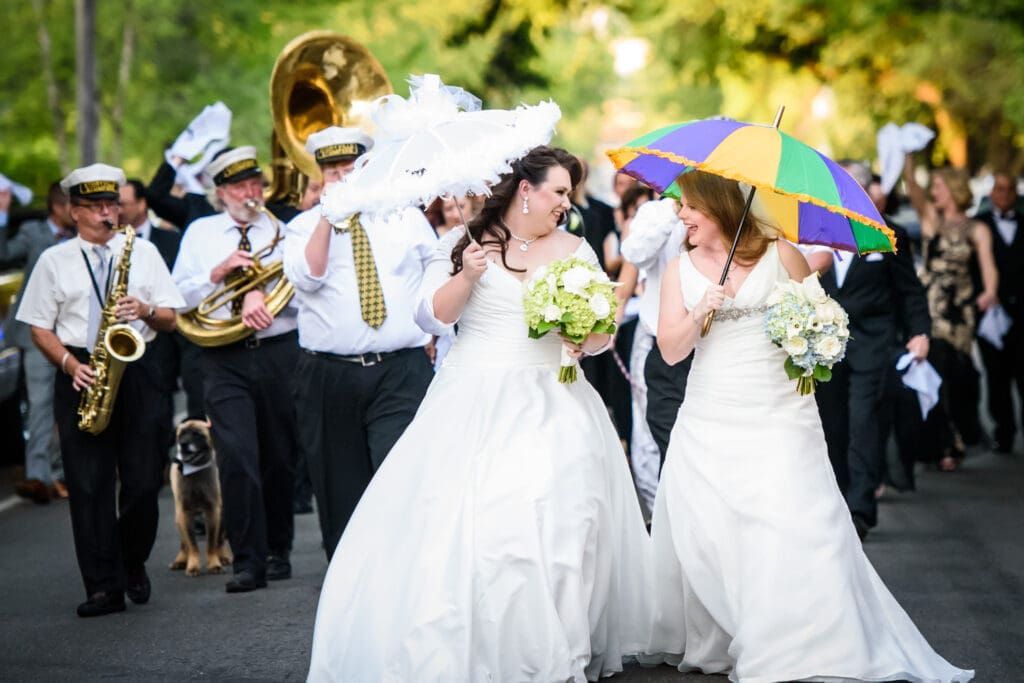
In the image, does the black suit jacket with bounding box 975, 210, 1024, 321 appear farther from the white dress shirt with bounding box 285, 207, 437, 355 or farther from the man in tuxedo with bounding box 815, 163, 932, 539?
the white dress shirt with bounding box 285, 207, 437, 355

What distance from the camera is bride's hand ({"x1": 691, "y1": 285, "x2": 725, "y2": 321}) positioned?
6.80m

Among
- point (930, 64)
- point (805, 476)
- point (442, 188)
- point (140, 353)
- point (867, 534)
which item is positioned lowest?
point (867, 534)

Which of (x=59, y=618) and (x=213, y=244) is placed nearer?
(x=59, y=618)

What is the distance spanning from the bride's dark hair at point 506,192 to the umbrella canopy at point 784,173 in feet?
0.79

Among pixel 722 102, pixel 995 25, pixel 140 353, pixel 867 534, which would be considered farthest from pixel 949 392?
pixel 722 102

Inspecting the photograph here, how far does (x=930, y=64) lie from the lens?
27.3m

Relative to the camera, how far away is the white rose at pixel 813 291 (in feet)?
22.6

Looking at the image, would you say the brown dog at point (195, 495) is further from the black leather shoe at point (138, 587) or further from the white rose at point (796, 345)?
the white rose at point (796, 345)

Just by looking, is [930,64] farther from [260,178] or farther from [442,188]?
[442,188]

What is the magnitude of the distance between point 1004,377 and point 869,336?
4.92 metres

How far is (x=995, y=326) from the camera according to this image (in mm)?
15438

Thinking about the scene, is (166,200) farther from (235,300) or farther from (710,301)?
(710,301)

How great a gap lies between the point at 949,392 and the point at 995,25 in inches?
426

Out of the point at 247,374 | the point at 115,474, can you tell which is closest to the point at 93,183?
the point at 247,374
